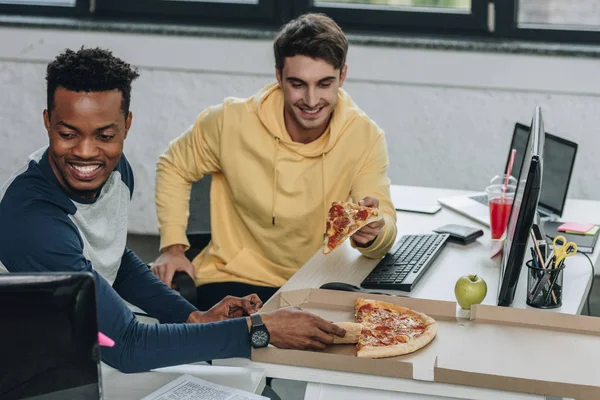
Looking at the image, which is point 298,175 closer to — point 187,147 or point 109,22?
point 187,147

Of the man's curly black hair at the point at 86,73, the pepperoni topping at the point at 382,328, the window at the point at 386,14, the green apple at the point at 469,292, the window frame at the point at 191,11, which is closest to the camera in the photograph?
the man's curly black hair at the point at 86,73

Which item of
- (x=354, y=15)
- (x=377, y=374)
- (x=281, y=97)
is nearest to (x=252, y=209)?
(x=281, y=97)

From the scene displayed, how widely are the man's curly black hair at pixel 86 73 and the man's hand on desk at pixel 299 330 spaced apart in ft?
1.83

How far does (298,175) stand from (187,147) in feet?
1.19

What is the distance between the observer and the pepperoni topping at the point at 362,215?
2.41 m

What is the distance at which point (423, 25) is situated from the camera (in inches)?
166

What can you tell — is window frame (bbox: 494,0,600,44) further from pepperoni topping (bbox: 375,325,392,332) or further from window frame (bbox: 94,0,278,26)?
pepperoni topping (bbox: 375,325,392,332)

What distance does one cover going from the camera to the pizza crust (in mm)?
1921

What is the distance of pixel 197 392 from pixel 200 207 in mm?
1209

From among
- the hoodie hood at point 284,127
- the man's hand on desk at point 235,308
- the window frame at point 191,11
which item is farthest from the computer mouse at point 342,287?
the window frame at point 191,11

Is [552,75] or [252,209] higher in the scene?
[552,75]

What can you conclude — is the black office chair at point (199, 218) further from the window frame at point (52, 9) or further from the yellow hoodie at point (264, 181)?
the window frame at point (52, 9)

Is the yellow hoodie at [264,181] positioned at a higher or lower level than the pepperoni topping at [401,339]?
higher

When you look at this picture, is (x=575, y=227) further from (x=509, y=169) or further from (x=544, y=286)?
(x=544, y=286)
